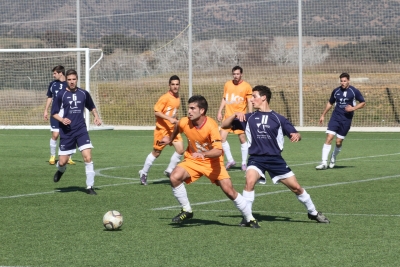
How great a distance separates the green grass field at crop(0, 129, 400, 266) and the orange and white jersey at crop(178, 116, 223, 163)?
35.2 inches

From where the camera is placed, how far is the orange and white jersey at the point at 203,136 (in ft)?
31.4

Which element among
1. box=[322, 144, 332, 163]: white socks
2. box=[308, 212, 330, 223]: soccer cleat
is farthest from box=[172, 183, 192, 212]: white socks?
box=[322, 144, 332, 163]: white socks

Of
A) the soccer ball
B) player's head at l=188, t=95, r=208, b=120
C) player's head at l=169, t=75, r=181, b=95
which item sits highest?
player's head at l=169, t=75, r=181, b=95

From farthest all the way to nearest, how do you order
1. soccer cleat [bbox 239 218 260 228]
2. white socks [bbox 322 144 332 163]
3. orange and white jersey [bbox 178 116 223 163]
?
white socks [bbox 322 144 332 163], orange and white jersey [bbox 178 116 223 163], soccer cleat [bbox 239 218 260 228]

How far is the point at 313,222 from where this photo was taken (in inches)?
383

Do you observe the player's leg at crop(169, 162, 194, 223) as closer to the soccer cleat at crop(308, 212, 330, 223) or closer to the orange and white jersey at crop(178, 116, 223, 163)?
the orange and white jersey at crop(178, 116, 223, 163)

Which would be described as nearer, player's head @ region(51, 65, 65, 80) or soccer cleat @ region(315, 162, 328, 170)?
soccer cleat @ region(315, 162, 328, 170)

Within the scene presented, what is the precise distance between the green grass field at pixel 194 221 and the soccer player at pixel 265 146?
418 millimetres

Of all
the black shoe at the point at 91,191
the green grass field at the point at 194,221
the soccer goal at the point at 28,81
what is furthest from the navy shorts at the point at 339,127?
the soccer goal at the point at 28,81

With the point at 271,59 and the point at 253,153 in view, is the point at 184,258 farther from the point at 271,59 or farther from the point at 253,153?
the point at 271,59

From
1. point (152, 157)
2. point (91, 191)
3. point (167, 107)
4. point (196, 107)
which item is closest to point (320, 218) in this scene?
point (196, 107)

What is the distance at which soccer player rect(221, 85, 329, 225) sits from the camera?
9.52 m

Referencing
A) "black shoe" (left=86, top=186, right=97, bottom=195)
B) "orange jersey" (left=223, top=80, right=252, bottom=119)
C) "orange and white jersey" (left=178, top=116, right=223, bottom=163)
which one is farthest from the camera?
"orange jersey" (left=223, top=80, right=252, bottom=119)

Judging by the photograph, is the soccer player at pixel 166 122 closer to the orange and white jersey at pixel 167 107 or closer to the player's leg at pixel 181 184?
the orange and white jersey at pixel 167 107
